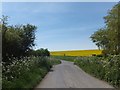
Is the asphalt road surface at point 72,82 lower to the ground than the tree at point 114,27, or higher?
lower

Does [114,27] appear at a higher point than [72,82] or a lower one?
higher

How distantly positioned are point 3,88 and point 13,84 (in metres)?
1.52

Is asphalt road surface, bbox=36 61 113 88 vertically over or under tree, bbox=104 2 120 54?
under

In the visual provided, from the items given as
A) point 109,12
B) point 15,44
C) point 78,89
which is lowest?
point 78,89

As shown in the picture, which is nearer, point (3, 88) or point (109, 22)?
point (3, 88)

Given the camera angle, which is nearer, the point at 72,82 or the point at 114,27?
the point at 72,82

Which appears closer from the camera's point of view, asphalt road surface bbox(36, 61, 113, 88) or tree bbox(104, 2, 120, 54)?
asphalt road surface bbox(36, 61, 113, 88)

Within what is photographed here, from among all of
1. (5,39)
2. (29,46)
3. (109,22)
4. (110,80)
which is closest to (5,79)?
(110,80)

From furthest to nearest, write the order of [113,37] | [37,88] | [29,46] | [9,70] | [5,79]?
1. [29,46]
2. [113,37]
3. [37,88]
4. [9,70]
5. [5,79]

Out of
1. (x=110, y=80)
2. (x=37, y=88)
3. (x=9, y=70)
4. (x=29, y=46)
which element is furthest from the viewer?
(x=29, y=46)

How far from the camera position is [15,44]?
38.0m

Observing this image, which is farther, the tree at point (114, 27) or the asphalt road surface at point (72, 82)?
the tree at point (114, 27)

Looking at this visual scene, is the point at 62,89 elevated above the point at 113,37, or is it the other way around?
the point at 113,37

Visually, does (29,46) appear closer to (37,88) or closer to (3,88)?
(37,88)
